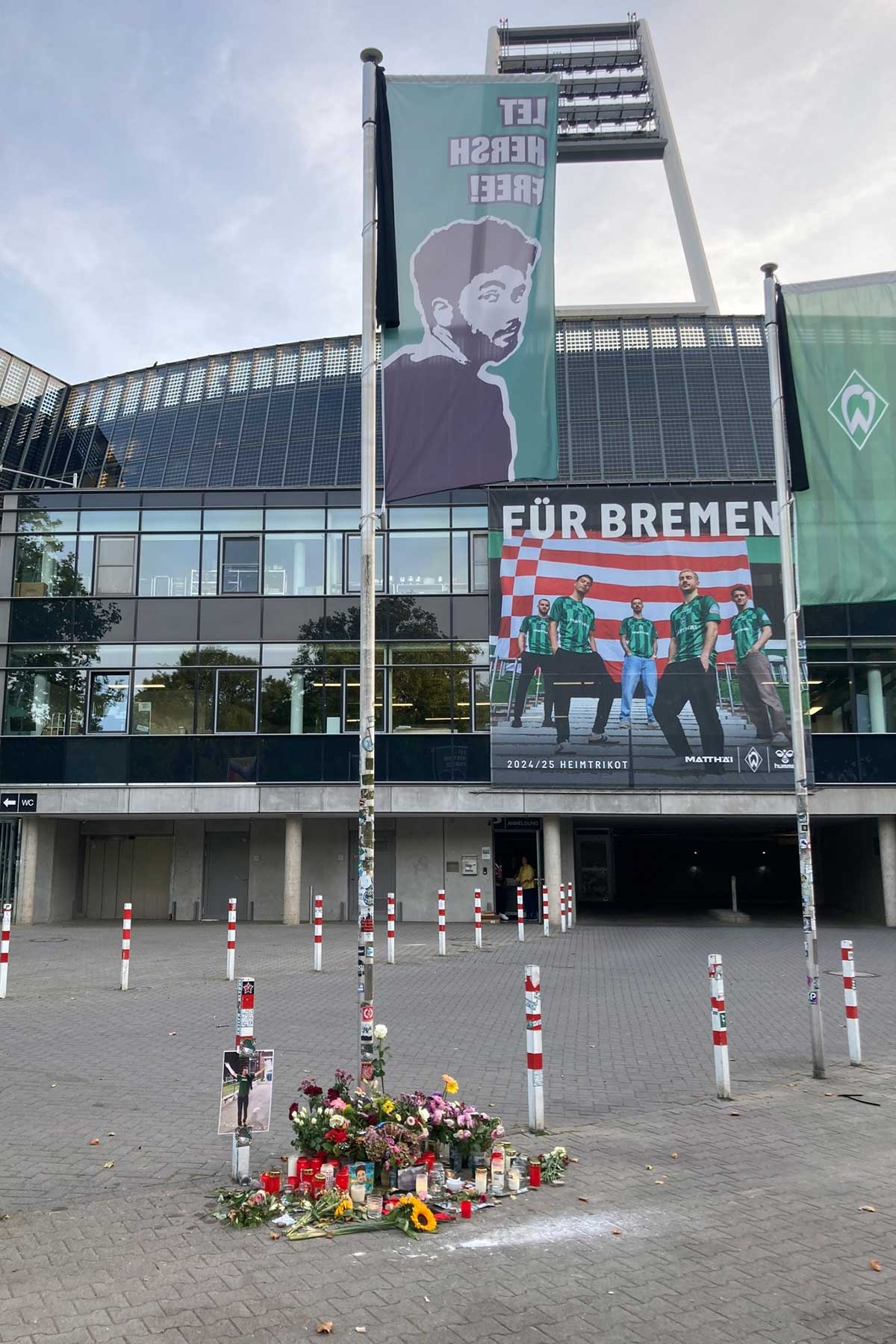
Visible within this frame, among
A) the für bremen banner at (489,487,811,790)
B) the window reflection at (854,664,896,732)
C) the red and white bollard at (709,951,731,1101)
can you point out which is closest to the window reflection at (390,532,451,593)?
the für bremen banner at (489,487,811,790)

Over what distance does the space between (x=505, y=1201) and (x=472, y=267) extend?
6.64 metres

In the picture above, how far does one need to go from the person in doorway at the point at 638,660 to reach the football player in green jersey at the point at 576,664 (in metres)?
0.41

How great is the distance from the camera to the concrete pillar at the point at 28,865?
1085 inches

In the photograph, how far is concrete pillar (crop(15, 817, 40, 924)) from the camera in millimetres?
27547

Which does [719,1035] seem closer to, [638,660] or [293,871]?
[638,660]

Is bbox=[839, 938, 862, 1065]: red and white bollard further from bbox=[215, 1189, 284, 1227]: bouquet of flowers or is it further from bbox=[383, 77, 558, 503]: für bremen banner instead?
bbox=[215, 1189, 284, 1227]: bouquet of flowers

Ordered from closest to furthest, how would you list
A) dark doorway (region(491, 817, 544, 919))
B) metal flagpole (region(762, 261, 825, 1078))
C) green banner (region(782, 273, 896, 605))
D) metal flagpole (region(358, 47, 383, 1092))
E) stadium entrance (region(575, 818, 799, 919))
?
1. metal flagpole (region(358, 47, 383, 1092))
2. metal flagpole (region(762, 261, 825, 1078))
3. green banner (region(782, 273, 896, 605))
4. dark doorway (region(491, 817, 544, 919))
5. stadium entrance (region(575, 818, 799, 919))

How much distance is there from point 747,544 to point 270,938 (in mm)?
15890

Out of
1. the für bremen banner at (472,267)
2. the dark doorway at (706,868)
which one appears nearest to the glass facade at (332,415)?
the dark doorway at (706,868)

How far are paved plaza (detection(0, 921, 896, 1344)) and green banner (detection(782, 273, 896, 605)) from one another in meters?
4.71

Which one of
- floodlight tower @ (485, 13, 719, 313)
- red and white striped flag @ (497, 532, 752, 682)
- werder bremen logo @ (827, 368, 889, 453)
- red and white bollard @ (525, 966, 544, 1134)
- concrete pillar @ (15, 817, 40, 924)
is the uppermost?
floodlight tower @ (485, 13, 719, 313)

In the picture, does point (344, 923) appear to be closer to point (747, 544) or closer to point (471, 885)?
point (471, 885)

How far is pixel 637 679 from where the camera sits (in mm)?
27172

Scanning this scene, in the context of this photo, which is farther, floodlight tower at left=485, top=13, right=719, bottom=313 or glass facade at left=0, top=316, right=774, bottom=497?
floodlight tower at left=485, top=13, right=719, bottom=313
